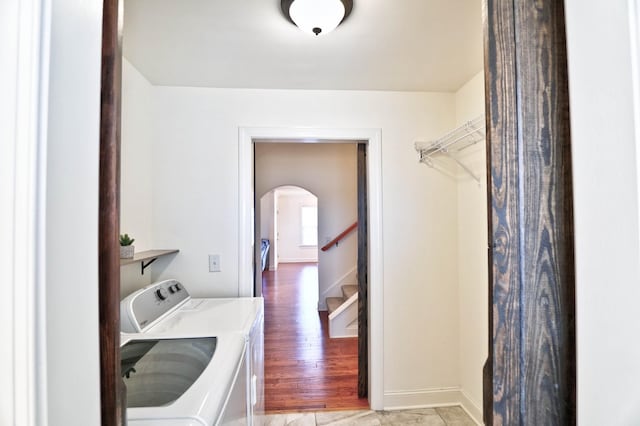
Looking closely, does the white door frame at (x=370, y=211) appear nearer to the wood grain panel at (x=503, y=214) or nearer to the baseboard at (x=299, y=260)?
the wood grain panel at (x=503, y=214)

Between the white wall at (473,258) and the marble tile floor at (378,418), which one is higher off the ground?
the white wall at (473,258)

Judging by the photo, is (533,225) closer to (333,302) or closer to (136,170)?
(136,170)

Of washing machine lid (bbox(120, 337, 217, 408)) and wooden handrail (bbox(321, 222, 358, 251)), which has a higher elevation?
wooden handrail (bbox(321, 222, 358, 251))

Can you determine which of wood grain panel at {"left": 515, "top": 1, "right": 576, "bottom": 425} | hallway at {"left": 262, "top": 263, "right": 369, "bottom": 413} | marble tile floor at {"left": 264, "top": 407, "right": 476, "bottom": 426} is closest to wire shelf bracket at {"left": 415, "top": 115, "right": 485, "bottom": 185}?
wood grain panel at {"left": 515, "top": 1, "right": 576, "bottom": 425}

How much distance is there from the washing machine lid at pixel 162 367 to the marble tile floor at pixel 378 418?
1223 millimetres

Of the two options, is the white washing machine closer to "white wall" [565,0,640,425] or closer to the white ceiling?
"white wall" [565,0,640,425]

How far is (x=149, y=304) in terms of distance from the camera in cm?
153

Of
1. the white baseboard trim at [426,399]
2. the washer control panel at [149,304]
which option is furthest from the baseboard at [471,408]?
the washer control panel at [149,304]

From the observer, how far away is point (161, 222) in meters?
2.10

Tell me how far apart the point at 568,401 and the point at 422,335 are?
5.91 feet

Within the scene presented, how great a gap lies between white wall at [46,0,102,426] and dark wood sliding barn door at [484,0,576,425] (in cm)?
69

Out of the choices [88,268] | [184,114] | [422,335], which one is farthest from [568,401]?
[184,114]

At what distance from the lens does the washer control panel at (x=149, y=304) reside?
A: 4.46 feet

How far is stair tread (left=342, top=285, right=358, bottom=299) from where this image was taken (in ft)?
13.2
